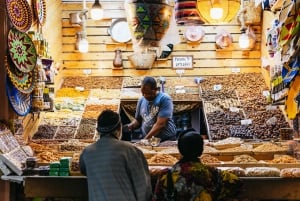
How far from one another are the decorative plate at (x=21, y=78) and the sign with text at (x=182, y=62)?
364 cm

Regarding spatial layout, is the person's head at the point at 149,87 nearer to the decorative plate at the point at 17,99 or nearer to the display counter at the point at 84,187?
the decorative plate at the point at 17,99

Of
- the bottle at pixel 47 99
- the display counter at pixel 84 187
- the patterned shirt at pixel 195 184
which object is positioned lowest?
the display counter at pixel 84 187

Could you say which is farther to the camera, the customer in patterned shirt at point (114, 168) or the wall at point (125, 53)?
the wall at point (125, 53)

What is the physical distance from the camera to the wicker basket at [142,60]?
9570 mm

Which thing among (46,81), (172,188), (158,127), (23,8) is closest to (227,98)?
(158,127)

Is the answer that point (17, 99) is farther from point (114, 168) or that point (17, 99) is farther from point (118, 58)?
point (118, 58)

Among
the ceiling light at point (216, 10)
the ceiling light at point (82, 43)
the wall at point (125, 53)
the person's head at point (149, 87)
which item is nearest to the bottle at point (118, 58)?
the wall at point (125, 53)

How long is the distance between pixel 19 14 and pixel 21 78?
74 centimetres

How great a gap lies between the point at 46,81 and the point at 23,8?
1061mm

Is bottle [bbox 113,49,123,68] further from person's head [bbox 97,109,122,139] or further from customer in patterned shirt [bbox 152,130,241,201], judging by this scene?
customer in patterned shirt [bbox 152,130,241,201]

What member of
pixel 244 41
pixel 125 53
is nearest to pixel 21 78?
pixel 125 53

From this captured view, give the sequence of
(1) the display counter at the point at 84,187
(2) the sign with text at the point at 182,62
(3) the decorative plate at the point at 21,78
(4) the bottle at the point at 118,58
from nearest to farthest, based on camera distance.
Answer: (1) the display counter at the point at 84,187
(3) the decorative plate at the point at 21,78
(4) the bottle at the point at 118,58
(2) the sign with text at the point at 182,62

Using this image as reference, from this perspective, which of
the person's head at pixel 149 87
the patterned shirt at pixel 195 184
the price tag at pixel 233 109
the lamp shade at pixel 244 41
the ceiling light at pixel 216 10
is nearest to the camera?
the patterned shirt at pixel 195 184

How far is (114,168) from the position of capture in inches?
159
